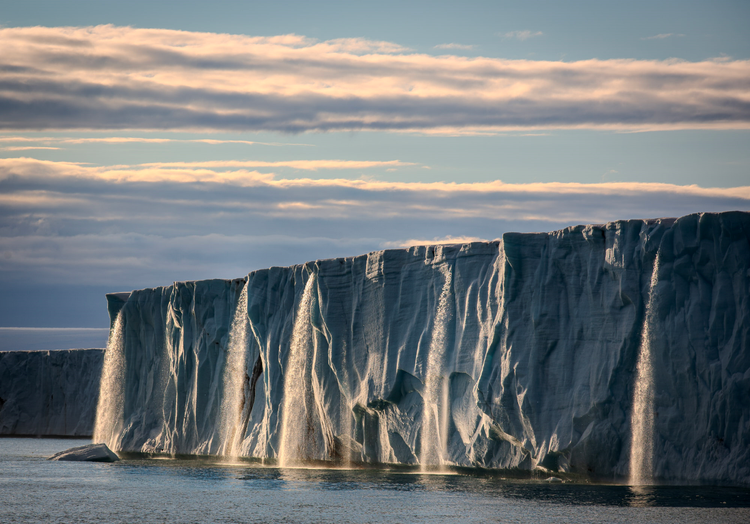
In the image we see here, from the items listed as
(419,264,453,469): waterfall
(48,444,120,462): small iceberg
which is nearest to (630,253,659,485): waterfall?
(419,264,453,469): waterfall

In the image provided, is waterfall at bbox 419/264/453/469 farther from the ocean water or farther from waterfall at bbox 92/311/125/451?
waterfall at bbox 92/311/125/451

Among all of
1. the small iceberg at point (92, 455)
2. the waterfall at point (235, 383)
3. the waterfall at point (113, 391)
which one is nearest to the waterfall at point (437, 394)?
the waterfall at point (235, 383)

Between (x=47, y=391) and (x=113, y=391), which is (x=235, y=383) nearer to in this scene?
(x=113, y=391)

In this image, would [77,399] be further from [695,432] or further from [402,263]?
[695,432]

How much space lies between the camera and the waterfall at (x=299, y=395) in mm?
24000

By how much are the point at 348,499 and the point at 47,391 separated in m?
39.7

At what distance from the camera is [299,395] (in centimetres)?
2438

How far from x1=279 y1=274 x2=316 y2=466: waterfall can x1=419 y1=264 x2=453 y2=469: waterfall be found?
14.8 feet

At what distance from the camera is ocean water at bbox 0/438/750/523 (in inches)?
539

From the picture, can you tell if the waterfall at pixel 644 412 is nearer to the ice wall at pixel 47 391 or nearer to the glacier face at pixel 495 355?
the glacier face at pixel 495 355

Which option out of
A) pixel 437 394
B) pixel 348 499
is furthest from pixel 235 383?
pixel 348 499

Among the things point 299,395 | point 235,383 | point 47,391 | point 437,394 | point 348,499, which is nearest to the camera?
point 348,499

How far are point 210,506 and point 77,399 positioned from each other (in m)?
37.9

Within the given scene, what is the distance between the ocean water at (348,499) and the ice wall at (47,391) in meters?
29.4
